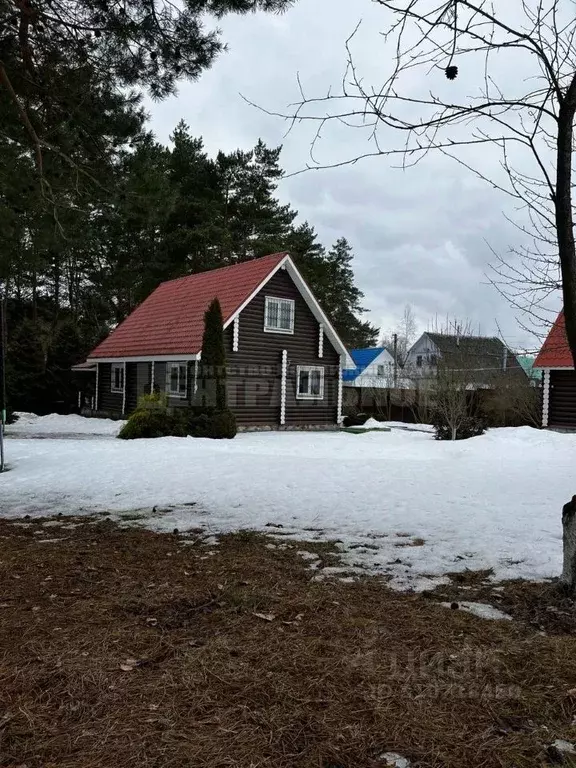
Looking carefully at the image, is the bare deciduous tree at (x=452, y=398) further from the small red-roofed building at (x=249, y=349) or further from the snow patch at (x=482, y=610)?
the snow patch at (x=482, y=610)

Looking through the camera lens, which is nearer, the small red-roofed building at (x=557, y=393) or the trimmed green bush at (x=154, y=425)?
the trimmed green bush at (x=154, y=425)

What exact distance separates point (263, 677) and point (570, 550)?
2.20 meters

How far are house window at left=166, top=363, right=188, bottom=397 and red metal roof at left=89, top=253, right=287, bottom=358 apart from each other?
2.63 feet

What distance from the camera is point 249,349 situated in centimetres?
1959

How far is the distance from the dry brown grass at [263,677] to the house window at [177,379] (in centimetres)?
1558

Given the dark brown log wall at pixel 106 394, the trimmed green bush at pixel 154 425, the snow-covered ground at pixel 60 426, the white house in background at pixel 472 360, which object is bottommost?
the snow-covered ground at pixel 60 426

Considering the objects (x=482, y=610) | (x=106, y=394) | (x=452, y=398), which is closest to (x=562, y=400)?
(x=452, y=398)

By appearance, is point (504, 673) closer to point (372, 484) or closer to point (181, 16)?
point (372, 484)

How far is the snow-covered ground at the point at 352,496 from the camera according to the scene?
4941 millimetres

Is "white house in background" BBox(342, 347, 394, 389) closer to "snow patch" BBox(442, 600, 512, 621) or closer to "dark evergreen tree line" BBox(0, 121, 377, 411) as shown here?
"dark evergreen tree line" BBox(0, 121, 377, 411)

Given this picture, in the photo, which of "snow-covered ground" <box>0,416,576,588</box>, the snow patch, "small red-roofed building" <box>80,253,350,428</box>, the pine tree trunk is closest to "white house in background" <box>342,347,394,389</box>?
"small red-roofed building" <box>80,253,350,428</box>

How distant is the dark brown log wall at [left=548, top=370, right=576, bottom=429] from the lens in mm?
19844

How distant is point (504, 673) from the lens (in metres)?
2.69

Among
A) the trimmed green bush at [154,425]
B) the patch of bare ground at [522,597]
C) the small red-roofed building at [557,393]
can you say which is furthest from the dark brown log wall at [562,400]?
the patch of bare ground at [522,597]
